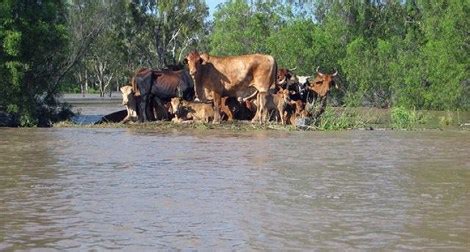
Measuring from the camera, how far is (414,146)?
734 inches

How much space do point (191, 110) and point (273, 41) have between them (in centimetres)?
2515

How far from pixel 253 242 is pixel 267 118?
18056 millimetres

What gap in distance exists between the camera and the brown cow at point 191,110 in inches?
1036

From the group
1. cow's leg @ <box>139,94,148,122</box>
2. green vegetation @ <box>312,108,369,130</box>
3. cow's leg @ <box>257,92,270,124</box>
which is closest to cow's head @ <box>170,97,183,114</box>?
cow's leg @ <box>139,94,148,122</box>

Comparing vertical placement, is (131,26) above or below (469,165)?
above

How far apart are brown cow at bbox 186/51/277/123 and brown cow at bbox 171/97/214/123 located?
27 cm

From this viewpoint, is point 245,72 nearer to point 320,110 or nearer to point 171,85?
point 320,110

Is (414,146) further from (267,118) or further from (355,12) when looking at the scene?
(355,12)

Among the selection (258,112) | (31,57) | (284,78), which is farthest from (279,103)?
(31,57)

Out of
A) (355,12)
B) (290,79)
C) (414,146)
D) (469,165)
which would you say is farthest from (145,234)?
(355,12)

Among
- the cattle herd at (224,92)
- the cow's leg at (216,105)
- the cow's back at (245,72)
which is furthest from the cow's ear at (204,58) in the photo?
the cow's leg at (216,105)

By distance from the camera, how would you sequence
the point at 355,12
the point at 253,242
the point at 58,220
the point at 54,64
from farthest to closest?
the point at 355,12 → the point at 54,64 → the point at 58,220 → the point at 253,242

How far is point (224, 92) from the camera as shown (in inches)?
1036

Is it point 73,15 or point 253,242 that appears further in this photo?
point 73,15
